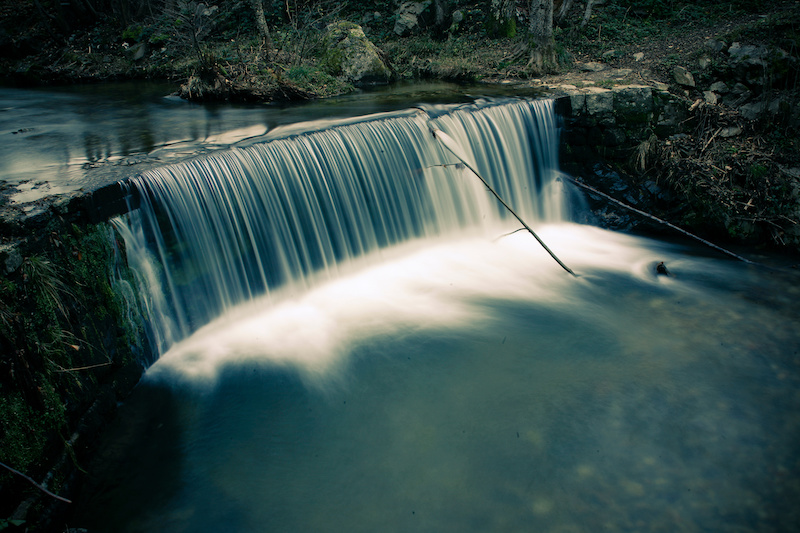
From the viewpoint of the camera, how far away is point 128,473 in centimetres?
429

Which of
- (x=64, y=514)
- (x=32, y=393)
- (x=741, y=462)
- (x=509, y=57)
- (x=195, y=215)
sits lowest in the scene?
(x=741, y=462)

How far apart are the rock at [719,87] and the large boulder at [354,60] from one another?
6774mm

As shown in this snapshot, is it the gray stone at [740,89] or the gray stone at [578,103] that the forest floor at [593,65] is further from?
the gray stone at [578,103]

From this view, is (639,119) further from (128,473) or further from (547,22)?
(128,473)

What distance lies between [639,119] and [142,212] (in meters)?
7.86

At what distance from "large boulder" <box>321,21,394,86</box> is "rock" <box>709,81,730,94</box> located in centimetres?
677

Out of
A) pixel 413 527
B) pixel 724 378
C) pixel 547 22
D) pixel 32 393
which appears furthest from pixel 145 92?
pixel 724 378

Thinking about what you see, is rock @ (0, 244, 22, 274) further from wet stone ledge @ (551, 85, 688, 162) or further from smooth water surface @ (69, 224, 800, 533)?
wet stone ledge @ (551, 85, 688, 162)

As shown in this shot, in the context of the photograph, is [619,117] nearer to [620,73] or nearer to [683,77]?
[683,77]

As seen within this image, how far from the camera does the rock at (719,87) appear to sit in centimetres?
908

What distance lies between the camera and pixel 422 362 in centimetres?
551

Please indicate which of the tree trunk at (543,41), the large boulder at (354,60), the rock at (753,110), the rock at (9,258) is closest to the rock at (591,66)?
the tree trunk at (543,41)

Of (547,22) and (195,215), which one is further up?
(547,22)

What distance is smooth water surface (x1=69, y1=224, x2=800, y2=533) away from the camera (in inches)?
156
